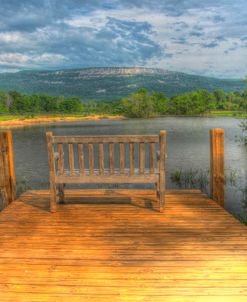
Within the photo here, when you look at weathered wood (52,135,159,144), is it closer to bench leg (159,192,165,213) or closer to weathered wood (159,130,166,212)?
weathered wood (159,130,166,212)

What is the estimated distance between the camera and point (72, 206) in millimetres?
6367

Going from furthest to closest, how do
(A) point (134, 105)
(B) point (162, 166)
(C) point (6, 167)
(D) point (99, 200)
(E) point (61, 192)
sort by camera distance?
(A) point (134, 105) → (C) point (6, 167) → (D) point (99, 200) → (E) point (61, 192) → (B) point (162, 166)

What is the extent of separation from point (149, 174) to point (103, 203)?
1337 mm

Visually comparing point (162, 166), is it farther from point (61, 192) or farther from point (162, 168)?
point (61, 192)

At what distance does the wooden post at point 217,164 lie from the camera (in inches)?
267

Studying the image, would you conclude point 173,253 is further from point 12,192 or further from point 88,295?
point 12,192

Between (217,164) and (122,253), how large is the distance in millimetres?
3586

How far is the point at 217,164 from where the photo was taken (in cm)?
689

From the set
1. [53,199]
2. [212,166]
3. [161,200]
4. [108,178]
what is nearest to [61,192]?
[53,199]

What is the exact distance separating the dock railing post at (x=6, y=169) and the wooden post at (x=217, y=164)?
4.48m

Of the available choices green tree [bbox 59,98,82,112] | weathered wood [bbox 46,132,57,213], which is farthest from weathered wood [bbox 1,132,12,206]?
green tree [bbox 59,98,82,112]

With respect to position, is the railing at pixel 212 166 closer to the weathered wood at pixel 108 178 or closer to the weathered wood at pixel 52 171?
the weathered wood at pixel 52 171

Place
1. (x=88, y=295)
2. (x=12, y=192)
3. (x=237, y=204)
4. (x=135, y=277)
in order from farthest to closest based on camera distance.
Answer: (x=237, y=204)
(x=12, y=192)
(x=135, y=277)
(x=88, y=295)

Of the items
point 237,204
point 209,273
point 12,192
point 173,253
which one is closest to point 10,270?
point 173,253
